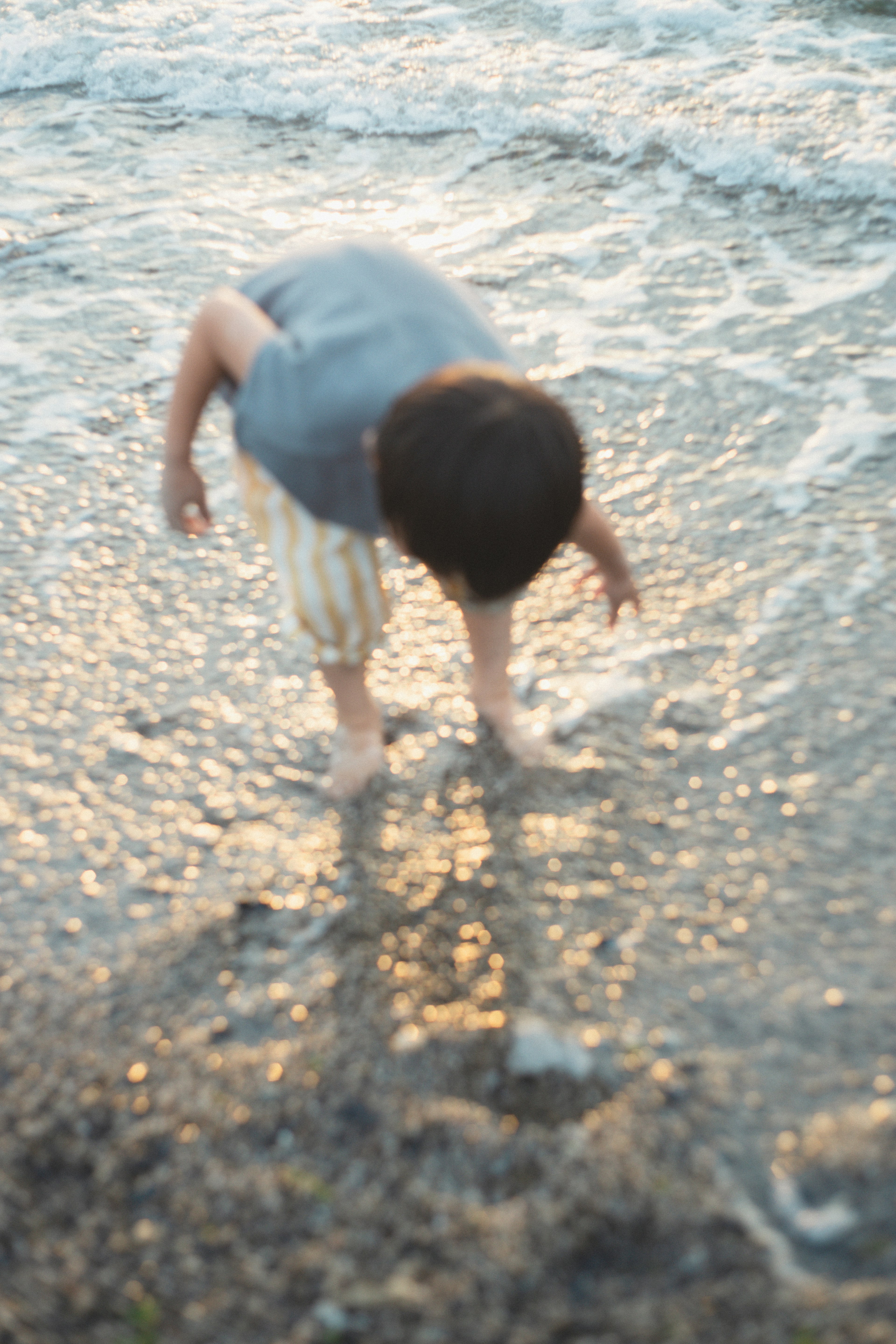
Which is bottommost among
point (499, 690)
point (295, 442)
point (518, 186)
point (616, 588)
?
point (499, 690)

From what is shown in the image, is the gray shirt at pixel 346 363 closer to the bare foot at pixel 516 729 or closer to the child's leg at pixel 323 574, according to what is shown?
the child's leg at pixel 323 574

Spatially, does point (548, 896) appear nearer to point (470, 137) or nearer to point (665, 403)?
point (665, 403)

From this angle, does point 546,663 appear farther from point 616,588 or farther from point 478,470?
point 478,470

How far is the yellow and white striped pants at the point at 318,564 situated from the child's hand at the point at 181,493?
0.35ft

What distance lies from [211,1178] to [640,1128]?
0.59m

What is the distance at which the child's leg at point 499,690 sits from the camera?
1892mm

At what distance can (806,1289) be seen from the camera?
1.23m

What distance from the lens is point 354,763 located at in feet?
6.46

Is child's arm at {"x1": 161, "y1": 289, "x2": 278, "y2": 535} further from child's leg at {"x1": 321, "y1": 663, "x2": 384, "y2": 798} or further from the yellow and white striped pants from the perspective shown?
child's leg at {"x1": 321, "y1": 663, "x2": 384, "y2": 798}

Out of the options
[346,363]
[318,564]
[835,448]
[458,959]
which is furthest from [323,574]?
[835,448]

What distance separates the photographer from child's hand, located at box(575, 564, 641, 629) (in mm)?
1823

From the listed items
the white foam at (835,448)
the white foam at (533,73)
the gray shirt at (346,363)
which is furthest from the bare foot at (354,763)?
the white foam at (533,73)

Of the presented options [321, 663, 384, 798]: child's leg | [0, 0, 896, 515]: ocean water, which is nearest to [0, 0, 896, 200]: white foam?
[0, 0, 896, 515]: ocean water

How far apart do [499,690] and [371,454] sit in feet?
2.34
